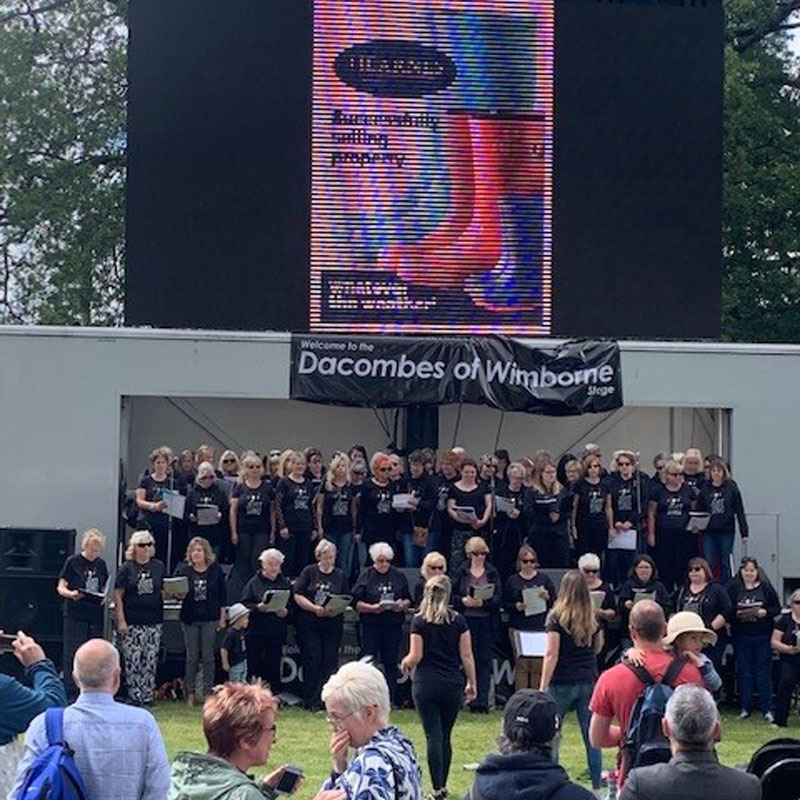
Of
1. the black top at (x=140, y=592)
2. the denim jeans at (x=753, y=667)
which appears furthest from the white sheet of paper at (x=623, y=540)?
the black top at (x=140, y=592)

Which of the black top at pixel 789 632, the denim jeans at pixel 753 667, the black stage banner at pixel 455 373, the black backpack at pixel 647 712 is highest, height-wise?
the black stage banner at pixel 455 373

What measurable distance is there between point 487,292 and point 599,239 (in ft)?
4.37

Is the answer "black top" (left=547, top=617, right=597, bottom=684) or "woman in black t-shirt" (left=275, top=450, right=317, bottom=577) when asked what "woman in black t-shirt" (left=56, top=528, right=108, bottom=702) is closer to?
"woman in black t-shirt" (left=275, top=450, right=317, bottom=577)

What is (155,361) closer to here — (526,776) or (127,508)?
(127,508)

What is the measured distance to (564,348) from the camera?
1631 cm

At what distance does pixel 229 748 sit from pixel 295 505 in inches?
417

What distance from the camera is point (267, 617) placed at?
48.9ft


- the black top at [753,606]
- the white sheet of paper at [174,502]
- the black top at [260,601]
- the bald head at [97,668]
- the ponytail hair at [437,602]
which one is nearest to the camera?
the bald head at [97,668]

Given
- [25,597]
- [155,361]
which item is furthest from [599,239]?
[25,597]

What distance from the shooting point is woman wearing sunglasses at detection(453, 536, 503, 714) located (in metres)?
14.7

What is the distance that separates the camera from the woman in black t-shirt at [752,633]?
1494 centimetres

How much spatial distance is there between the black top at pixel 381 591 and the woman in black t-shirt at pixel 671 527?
265cm

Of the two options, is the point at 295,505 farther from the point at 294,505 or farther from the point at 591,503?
the point at 591,503

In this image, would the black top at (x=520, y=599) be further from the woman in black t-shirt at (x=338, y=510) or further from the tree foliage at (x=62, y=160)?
the tree foliage at (x=62, y=160)
